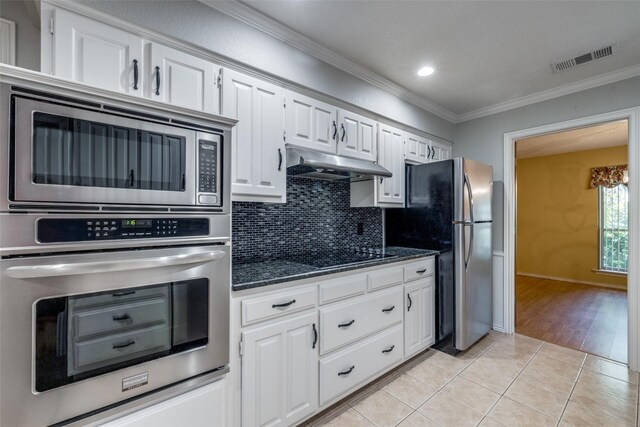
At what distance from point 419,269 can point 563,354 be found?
1.65 metres

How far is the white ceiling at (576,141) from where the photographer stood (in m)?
4.07

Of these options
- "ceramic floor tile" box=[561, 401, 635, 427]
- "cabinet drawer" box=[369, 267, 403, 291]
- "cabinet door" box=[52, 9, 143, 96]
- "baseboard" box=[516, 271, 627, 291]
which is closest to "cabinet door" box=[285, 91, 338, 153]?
"cabinet door" box=[52, 9, 143, 96]

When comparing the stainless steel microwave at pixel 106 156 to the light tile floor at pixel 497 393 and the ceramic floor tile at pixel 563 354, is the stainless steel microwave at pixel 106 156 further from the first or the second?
the ceramic floor tile at pixel 563 354

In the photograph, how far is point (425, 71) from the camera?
103 inches

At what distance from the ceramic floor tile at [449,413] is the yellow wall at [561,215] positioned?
204 inches

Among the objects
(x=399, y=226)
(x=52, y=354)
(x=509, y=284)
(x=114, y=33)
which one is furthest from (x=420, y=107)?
(x=52, y=354)

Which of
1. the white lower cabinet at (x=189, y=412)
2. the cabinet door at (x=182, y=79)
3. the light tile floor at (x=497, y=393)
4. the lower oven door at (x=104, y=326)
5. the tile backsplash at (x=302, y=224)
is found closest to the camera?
the lower oven door at (x=104, y=326)

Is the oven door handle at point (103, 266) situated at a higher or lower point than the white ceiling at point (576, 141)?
lower

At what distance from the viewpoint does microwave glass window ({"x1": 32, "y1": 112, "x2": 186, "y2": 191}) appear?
94 centimetres

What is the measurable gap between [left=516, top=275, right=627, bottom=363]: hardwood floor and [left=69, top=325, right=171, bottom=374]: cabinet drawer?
12.1 feet

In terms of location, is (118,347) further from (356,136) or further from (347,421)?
(356,136)

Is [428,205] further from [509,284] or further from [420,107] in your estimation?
[509,284]

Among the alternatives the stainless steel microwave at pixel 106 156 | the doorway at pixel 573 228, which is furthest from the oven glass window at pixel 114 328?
the doorway at pixel 573 228

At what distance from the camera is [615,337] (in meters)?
3.10
